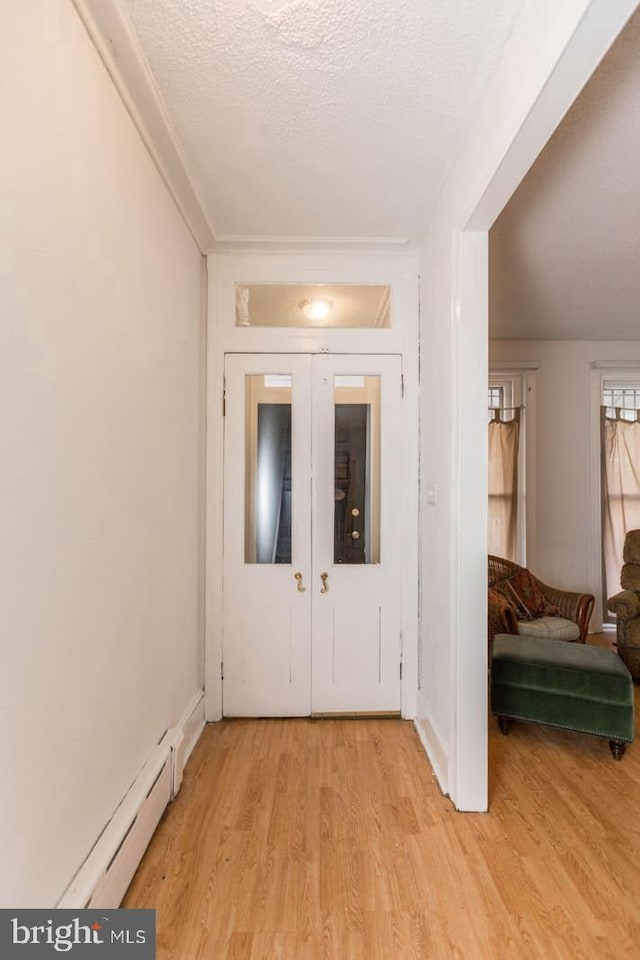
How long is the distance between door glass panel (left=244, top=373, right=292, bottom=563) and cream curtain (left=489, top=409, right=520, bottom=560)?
2.40m

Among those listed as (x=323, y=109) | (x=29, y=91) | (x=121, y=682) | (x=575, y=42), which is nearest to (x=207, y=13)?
(x=323, y=109)

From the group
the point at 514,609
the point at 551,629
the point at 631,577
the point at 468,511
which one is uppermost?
the point at 468,511

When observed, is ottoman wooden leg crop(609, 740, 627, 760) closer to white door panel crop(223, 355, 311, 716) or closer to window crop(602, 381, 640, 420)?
white door panel crop(223, 355, 311, 716)

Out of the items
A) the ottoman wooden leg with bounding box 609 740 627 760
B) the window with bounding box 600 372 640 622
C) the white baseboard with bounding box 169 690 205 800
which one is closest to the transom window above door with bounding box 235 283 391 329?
the white baseboard with bounding box 169 690 205 800

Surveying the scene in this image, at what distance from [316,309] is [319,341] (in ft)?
0.66

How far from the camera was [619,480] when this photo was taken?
15.6 feet

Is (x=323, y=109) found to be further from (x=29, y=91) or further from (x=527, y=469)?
(x=527, y=469)

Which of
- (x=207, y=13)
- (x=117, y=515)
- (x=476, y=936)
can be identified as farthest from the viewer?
(x=117, y=515)

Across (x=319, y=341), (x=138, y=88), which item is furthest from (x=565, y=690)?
(x=138, y=88)

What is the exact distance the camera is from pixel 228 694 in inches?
118

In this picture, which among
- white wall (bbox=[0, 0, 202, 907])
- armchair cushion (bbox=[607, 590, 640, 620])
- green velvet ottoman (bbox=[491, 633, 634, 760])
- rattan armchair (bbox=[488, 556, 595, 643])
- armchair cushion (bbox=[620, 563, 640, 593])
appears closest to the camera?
white wall (bbox=[0, 0, 202, 907])

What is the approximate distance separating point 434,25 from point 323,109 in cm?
47

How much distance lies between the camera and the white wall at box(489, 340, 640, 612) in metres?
4.68

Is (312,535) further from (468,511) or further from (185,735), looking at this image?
(185,735)
